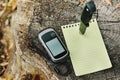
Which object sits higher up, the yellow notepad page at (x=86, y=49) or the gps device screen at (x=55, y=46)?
the gps device screen at (x=55, y=46)

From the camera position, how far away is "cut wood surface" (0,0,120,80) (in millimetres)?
1694

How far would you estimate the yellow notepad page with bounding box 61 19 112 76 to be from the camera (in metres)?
1.70

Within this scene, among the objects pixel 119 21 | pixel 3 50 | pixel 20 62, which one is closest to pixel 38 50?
pixel 20 62

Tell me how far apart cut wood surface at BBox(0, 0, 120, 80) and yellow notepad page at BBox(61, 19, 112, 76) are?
0.09 ft

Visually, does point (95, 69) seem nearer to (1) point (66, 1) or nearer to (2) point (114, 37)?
(2) point (114, 37)

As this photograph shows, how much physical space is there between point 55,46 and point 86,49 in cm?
18

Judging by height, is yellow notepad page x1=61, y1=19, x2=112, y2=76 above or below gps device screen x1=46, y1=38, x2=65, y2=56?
below

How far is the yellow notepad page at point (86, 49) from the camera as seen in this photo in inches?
66.9

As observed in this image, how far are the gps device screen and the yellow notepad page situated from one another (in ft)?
0.25

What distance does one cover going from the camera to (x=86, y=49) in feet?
5.67

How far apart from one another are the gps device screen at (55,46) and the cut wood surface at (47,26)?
6cm

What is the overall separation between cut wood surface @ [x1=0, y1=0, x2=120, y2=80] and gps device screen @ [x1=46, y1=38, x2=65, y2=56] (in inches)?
2.4

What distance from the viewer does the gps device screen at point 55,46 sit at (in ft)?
5.41

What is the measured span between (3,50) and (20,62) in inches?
25.8
